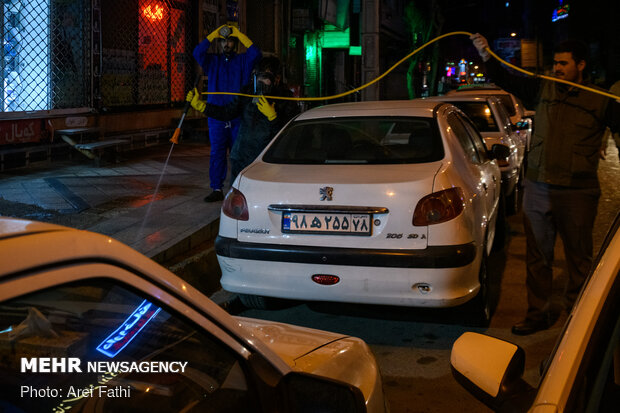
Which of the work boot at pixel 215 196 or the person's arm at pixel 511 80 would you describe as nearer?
the person's arm at pixel 511 80

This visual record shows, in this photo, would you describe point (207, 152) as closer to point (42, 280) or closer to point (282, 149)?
point (282, 149)

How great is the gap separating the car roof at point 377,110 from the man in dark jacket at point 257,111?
186cm

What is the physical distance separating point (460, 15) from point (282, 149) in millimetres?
→ 62587

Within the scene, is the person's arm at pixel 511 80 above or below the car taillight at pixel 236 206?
above

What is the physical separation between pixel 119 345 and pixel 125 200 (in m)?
7.10

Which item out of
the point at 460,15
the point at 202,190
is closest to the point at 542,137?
the point at 202,190

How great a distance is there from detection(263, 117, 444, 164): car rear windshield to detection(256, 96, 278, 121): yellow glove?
6.27 feet

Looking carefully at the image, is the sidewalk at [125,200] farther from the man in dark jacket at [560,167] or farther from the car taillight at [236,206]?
the man in dark jacket at [560,167]

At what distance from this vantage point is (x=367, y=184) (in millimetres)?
4723

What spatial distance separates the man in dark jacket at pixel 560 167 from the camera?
4992 millimetres

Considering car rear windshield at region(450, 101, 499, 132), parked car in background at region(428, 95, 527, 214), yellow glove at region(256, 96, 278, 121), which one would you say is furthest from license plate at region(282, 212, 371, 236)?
car rear windshield at region(450, 101, 499, 132)

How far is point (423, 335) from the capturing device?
5262 mm

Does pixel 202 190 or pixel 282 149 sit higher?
pixel 282 149

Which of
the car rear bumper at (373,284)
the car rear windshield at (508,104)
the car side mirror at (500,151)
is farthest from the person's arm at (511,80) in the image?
the car rear windshield at (508,104)
